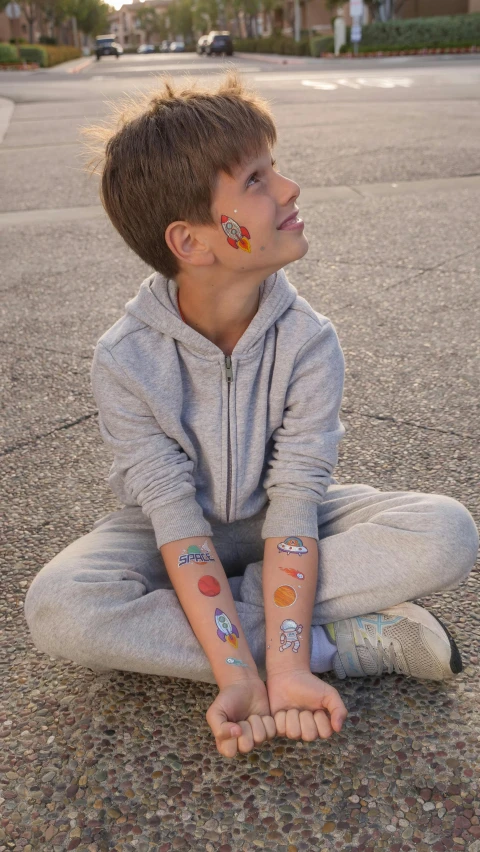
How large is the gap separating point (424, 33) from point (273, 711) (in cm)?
3832

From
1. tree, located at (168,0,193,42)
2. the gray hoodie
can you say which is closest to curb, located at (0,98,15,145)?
the gray hoodie

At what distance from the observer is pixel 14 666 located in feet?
6.09

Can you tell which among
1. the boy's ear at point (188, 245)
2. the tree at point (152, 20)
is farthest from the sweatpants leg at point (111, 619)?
the tree at point (152, 20)

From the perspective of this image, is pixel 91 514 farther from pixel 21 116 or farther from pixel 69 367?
pixel 21 116

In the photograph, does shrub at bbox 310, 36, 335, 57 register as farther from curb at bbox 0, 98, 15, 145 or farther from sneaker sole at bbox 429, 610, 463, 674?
sneaker sole at bbox 429, 610, 463, 674

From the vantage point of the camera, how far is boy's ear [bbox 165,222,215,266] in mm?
1833

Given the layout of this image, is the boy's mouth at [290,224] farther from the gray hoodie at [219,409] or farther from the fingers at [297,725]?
the fingers at [297,725]

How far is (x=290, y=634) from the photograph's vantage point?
1.70 metres

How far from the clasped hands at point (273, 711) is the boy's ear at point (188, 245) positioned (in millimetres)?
853

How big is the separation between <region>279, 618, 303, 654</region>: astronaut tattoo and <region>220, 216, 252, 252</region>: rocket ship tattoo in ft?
2.47

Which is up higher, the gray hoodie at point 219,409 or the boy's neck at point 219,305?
the boy's neck at point 219,305

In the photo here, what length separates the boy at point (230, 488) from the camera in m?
1.67

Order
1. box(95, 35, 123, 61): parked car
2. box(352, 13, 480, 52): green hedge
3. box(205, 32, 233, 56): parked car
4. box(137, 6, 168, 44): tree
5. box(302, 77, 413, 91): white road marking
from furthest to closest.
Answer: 1. box(137, 6, 168, 44): tree
2. box(95, 35, 123, 61): parked car
3. box(205, 32, 233, 56): parked car
4. box(352, 13, 480, 52): green hedge
5. box(302, 77, 413, 91): white road marking

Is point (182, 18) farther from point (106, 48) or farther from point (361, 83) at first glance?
point (361, 83)
